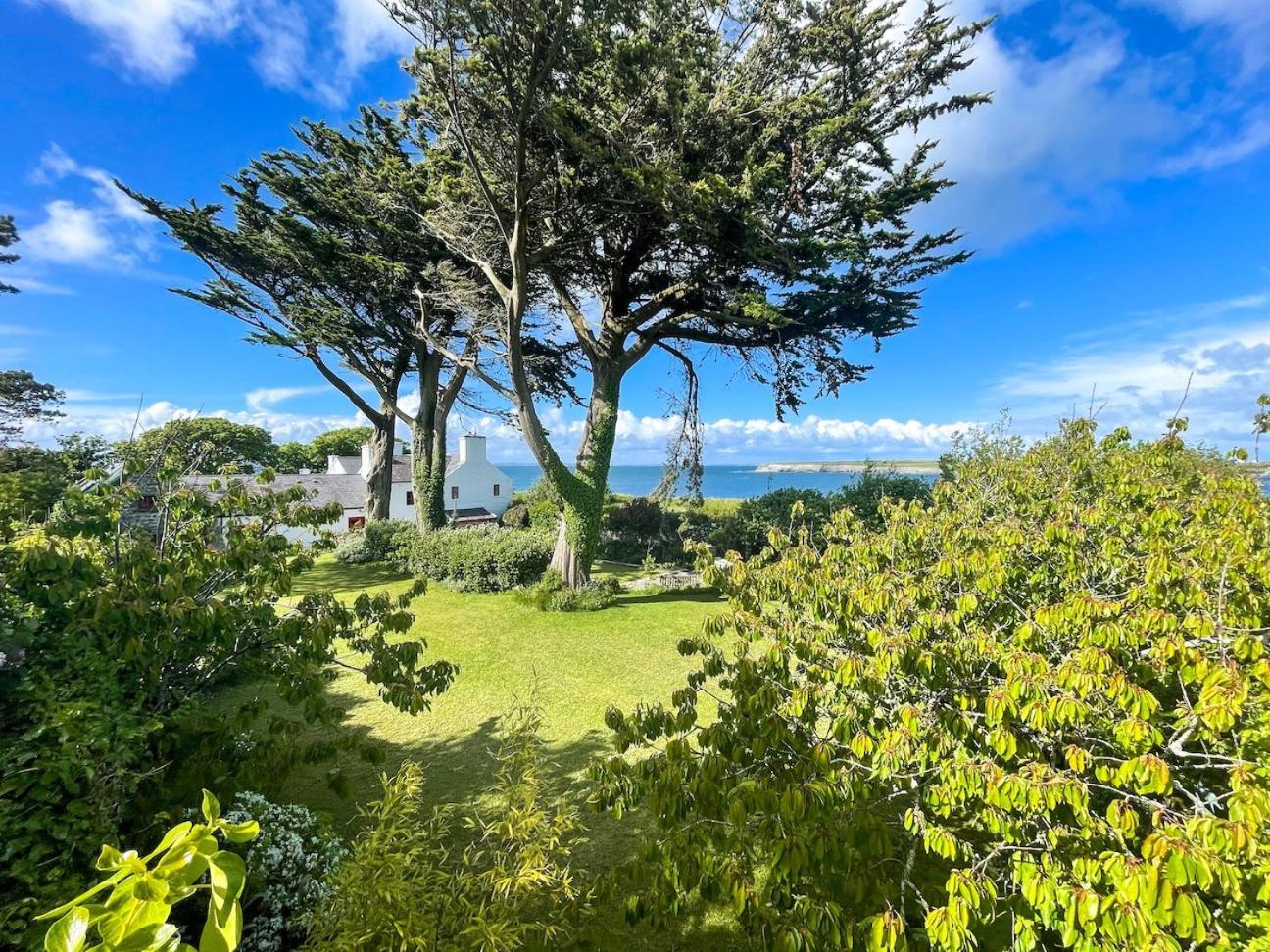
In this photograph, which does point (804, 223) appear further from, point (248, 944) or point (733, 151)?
point (248, 944)

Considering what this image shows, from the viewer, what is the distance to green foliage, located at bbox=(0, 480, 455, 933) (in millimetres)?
2500

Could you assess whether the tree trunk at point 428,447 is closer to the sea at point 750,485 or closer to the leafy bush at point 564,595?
the sea at point 750,485

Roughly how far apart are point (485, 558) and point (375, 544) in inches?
266

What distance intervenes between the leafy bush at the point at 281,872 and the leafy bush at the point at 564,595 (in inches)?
343

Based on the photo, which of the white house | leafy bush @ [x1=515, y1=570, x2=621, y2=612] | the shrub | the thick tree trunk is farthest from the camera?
the white house

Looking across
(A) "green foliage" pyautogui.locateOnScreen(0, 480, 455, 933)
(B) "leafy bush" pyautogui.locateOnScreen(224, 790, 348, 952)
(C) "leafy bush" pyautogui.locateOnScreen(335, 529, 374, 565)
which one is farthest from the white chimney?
(B) "leafy bush" pyautogui.locateOnScreen(224, 790, 348, 952)

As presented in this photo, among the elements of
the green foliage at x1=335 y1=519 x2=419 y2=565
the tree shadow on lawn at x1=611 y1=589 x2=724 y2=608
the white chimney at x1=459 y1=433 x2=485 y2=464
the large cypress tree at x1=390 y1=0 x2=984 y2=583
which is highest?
the large cypress tree at x1=390 y1=0 x2=984 y2=583

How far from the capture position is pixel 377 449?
23.2 m

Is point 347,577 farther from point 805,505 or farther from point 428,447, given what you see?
point 805,505

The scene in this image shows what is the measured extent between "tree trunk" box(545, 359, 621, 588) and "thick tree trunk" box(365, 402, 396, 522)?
40.1ft

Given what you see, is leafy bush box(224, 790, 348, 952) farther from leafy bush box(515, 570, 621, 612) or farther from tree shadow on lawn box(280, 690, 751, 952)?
leafy bush box(515, 570, 621, 612)

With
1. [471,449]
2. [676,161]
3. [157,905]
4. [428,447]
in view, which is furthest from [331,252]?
[471,449]

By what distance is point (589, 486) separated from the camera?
45.4 feet

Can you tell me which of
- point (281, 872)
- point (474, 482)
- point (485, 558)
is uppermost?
point (474, 482)
